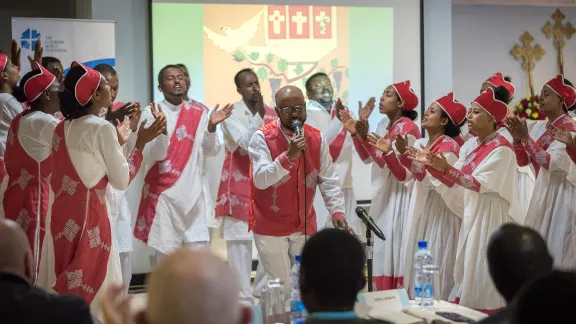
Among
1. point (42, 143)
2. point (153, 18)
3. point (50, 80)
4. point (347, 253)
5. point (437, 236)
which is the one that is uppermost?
point (153, 18)

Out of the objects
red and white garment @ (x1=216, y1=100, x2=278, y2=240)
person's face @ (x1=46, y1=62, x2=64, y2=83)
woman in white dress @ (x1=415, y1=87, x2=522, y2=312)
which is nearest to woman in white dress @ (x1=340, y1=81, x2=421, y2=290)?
woman in white dress @ (x1=415, y1=87, x2=522, y2=312)

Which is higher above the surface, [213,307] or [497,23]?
[497,23]

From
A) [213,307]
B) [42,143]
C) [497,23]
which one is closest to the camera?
[213,307]

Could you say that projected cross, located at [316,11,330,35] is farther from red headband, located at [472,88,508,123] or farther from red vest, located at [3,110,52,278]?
red vest, located at [3,110,52,278]

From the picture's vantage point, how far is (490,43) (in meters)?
9.35

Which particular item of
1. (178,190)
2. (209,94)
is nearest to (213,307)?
(178,190)

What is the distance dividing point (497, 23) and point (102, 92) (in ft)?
21.1

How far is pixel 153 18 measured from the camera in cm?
683

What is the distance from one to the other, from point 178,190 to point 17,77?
4.59 feet

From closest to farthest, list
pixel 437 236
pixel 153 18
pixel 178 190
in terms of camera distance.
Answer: pixel 437 236
pixel 178 190
pixel 153 18

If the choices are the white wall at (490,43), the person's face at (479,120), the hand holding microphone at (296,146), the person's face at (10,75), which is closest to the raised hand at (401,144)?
the person's face at (479,120)

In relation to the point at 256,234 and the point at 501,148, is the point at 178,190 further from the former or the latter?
the point at 501,148

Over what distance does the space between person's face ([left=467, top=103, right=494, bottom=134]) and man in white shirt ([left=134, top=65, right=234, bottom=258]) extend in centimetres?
183

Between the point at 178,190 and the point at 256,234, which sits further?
the point at 178,190
